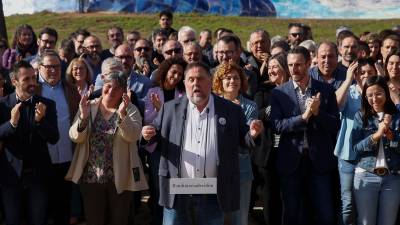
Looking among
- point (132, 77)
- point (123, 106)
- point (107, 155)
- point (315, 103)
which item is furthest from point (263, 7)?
point (123, 106)

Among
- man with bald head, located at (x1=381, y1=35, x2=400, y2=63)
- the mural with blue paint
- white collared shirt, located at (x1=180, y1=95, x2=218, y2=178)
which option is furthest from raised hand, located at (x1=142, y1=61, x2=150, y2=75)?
the mural with blue paint

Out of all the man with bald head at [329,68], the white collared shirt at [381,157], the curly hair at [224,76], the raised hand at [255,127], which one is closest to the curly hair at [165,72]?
the curly hair at [224,76]

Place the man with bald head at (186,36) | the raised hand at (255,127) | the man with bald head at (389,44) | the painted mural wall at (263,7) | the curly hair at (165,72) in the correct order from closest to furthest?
the raised hand at (255,127) → the curly hair at (165,72) → the man with bald head at (389,44) → the man with bald head at (186,36) → the painted mural wall at (263,7)

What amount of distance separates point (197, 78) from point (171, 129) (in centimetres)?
43

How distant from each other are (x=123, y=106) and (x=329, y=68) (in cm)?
226

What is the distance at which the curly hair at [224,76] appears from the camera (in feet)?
15.9

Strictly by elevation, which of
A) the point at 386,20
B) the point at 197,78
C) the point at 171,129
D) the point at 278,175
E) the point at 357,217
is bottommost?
the point at 357,217

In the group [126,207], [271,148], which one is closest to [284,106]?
[271,148]

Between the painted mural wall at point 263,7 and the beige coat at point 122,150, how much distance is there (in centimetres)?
2423

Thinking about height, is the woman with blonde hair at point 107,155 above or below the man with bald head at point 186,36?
below

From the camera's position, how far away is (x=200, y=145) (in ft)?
13.5

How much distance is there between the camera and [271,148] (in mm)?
5352

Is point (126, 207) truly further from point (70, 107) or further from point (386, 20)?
point (386, 20)

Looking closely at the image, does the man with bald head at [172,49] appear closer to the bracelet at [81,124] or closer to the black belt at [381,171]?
the bracelet at [81,124]
